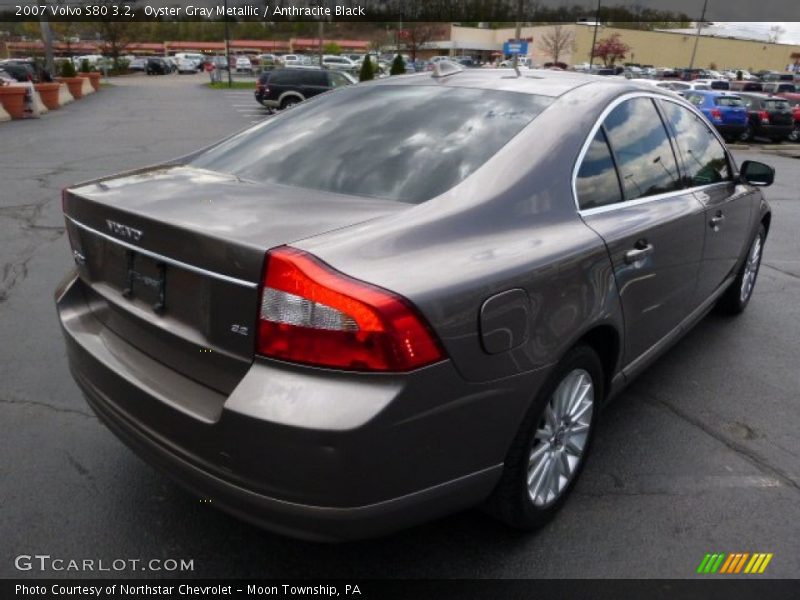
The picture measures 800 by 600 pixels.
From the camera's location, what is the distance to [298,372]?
1844 millimetres

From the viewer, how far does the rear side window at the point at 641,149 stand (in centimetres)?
294

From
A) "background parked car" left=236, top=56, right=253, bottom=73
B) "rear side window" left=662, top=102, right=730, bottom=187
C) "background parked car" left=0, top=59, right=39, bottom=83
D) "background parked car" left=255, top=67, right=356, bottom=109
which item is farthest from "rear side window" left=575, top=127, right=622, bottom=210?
"background parked car" left=236, top=56, right=253, bottom=73

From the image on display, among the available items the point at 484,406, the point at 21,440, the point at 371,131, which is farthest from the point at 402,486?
the point at 21,440

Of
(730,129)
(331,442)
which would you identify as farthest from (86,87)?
(331,442)

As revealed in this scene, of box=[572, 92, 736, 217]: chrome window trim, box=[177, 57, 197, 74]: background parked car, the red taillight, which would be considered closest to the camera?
the red taillight

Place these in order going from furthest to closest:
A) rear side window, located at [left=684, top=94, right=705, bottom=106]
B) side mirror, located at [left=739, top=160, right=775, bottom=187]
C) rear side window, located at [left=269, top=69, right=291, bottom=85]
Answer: rear side window, located at [left=269, top=69, right=291, bottom=85] → rear side window, located at [left=684, top=94, right=705, bottom=106] → side mirror, located at [left=739, top=160, right=775, bottom=187]

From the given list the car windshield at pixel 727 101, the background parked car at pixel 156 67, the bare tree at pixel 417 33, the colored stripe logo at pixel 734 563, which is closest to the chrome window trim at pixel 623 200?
the colored stripe logo at pixel 734 563

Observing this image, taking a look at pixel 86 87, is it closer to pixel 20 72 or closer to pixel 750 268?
pixel 20 72

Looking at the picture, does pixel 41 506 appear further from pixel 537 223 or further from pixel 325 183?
pixel 537 223

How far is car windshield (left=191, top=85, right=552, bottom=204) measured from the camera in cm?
246

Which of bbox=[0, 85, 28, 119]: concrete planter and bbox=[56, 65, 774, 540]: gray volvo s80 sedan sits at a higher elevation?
bbox=[56, 65, 774, 540]: gray volvo s80 sedan

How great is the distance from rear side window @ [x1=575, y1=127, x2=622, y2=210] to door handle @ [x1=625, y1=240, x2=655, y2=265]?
0.21 m

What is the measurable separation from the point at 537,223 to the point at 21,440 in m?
2.58

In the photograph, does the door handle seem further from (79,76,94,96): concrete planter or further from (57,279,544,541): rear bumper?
(79,76,94,96): concrete planter
